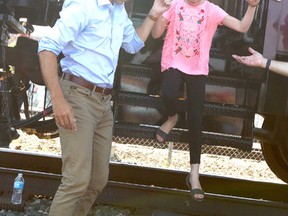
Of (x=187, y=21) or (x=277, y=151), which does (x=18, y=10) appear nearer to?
(x=187, y=21)

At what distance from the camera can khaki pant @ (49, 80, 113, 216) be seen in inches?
135

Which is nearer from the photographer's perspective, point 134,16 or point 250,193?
point 134,16

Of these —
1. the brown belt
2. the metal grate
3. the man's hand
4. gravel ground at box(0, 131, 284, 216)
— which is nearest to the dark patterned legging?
the man's hand

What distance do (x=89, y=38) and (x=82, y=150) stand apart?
69 centimetres

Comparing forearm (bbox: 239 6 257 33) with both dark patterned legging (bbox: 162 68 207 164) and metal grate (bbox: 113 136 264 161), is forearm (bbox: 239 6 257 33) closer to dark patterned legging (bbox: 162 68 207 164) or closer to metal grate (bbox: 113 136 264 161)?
dark patterned legging (bbox: 162 68 207 164)

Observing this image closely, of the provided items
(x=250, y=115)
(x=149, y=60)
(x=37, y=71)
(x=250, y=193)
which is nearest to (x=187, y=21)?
(x=149, y=60)

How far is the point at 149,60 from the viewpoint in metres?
4.72

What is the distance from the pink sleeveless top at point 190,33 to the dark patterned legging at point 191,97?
5 centimetres

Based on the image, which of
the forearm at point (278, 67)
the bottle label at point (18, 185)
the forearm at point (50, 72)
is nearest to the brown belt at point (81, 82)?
the forearm at point (50, 72)

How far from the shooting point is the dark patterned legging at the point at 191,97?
164 inches

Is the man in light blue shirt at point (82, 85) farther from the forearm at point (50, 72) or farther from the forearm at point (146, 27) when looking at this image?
the forearm at point (146, 27)

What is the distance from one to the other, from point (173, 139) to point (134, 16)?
108 cm

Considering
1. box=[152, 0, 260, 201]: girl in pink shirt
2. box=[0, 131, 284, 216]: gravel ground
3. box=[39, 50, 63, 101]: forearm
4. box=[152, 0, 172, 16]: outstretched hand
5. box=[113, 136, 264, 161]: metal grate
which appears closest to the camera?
box=[39, 50, 63, 101]: forearm

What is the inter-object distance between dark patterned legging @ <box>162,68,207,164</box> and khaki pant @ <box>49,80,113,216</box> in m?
0.62
